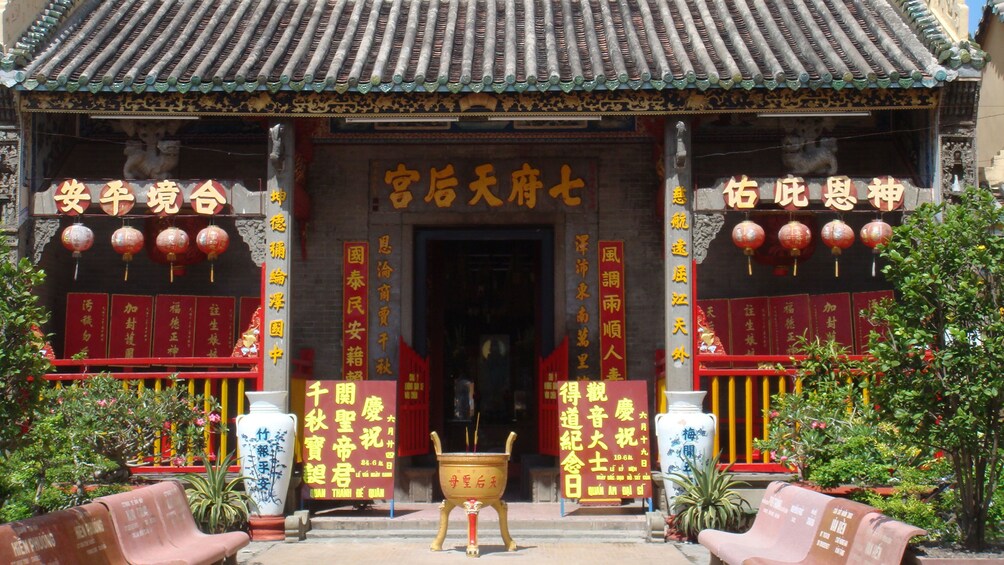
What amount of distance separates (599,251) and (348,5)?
4300 millimetres

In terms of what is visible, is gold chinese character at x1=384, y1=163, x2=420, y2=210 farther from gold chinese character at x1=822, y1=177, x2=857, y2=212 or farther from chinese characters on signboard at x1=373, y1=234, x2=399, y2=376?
gold chinese character at x1=822, y1=177, x2=857, y2=212

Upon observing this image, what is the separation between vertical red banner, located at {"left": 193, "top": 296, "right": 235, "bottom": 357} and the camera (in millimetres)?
13922

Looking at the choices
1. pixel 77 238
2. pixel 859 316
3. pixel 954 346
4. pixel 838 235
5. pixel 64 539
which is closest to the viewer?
pixel 64 539

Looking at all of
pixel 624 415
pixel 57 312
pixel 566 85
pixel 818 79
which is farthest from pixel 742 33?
pixel 57 312

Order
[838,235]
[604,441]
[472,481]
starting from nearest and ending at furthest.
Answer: [472,481]
[604,441]
[838,235]

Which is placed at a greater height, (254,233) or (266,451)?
(254,233)

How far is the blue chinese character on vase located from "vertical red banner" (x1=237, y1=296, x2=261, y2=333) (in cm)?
300

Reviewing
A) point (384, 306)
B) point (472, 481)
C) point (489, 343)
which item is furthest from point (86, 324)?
point (472, 481)

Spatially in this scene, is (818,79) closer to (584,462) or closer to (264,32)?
(584,462)

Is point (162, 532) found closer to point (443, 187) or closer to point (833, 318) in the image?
point (443, 187)

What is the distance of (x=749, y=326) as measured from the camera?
13.9m

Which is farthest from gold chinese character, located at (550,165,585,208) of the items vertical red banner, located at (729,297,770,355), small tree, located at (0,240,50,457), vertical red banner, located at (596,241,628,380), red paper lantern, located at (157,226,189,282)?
small tree, located at (0,240,50,457)

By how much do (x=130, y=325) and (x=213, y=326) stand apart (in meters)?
0.97

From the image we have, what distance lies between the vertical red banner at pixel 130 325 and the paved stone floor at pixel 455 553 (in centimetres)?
393
